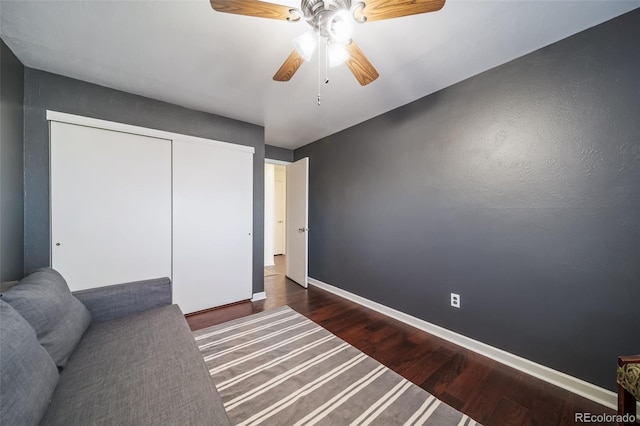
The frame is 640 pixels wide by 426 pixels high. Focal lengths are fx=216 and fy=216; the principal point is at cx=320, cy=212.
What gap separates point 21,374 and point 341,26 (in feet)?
6.10

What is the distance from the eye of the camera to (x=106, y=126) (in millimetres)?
2031

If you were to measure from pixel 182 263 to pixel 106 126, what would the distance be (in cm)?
151

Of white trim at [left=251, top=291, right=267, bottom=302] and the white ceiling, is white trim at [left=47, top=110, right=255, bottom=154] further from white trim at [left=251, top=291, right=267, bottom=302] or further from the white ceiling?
white trim at [left=251, top=291, right=267, bottom=302]

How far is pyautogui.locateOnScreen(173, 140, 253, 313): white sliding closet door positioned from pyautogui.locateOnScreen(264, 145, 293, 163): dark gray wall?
36.3 inches

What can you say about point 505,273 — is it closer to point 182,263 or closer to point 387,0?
point 387,0

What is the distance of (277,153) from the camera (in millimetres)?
3869

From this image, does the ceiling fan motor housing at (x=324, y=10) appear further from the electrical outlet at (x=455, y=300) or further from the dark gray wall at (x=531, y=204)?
the electrical outlet at (x=455, y=300)

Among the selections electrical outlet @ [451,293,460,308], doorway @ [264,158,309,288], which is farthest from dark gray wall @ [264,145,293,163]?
electrical outlet @ [451,293,460,308]

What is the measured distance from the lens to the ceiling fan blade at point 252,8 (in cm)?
A: 95

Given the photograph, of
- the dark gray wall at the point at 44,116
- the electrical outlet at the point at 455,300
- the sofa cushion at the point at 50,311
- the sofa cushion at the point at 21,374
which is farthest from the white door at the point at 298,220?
the sofa cushion at the point at 21,374

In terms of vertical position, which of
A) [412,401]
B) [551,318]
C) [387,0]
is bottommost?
[412,401]

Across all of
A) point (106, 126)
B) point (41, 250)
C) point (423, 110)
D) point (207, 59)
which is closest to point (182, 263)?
point (41, 250)

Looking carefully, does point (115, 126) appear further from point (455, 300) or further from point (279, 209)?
point (279, 209)

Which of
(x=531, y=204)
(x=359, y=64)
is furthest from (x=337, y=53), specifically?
(x=531, y=204)
